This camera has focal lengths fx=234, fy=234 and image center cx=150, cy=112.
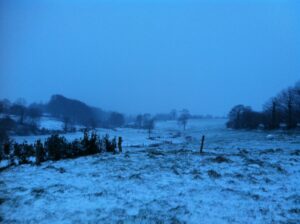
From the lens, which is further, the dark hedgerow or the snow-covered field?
the dark hedgerow

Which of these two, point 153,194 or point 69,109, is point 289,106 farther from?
point 69,109

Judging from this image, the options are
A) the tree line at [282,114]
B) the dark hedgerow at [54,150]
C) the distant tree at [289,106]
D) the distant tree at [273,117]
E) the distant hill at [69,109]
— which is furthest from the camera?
the distant hill at [69,109]

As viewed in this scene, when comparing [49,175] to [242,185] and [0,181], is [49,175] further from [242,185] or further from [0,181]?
[242,185]

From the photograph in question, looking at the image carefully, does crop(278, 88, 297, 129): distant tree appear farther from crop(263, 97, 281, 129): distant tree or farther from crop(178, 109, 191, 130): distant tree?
crop(178, 109, 191, 130): distant tree

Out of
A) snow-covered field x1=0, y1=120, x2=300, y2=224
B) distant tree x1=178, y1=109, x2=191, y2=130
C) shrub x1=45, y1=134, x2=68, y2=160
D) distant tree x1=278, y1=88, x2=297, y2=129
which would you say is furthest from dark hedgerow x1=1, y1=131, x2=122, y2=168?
distant tree x1=178, y1=109, x2=191, y2=130

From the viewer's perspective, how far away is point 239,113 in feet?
280

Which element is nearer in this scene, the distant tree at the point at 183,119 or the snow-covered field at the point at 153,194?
the snow-covered field at the point at 153,194

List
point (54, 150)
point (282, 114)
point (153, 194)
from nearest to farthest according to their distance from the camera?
point (153, 194) < point (54, 150) < point (282, 114)

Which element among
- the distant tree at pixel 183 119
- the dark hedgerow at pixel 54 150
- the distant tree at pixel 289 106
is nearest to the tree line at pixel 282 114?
the distant tree at pixel 289 106

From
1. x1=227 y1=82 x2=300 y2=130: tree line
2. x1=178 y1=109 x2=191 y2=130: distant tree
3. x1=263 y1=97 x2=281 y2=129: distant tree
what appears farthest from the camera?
x1=178 y1=109 x2=191 y2=130: distant tree

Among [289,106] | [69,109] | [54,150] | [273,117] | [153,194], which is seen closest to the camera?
[153,194]

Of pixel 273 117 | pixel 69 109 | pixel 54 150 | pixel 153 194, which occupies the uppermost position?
pixel 69 109

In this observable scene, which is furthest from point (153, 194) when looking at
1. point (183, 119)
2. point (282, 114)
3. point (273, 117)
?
point (183, 119)

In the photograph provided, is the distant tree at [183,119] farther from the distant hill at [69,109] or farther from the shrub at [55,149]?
the shrub at [55,149]
